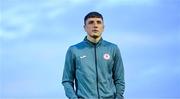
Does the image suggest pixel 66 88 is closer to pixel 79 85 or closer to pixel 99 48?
pixel 79 85

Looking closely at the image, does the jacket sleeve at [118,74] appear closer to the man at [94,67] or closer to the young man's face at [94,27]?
the man at [94,67]

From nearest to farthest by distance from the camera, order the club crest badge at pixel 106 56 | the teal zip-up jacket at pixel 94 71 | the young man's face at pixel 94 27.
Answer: the teal zip-up jacket at pixel 94 71, the young man's face at pixel 94 27, the club crest badge at pixel 106 56

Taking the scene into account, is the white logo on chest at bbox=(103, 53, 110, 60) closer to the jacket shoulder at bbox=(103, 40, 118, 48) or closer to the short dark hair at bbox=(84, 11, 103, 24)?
the jacket shoulder at bbox=(103, 40, 118, 48)

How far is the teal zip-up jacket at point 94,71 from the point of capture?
1016cm

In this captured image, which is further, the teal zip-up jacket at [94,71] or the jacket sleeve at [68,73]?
the jacket sleeve at [68,73]

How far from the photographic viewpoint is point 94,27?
10258 millimetres

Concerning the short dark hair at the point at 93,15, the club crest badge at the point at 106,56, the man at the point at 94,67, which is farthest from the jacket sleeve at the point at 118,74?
the short dark hair at the point at 93,15

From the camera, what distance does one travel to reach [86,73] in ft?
A: 33.4

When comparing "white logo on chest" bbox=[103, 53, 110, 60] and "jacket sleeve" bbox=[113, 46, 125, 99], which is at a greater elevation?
"white logo on chest" bbox=[103, 53, 110, 60]

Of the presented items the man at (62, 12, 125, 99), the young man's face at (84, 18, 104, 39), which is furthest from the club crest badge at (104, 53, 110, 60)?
the young man's face at (84, 18, 104, 39)

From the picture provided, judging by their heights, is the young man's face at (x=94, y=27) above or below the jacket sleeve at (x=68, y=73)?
above

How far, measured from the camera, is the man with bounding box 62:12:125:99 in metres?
10.2

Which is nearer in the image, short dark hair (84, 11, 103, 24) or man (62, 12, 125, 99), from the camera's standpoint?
man (62, 12, 125, 99)

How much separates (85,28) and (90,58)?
1.85ft
